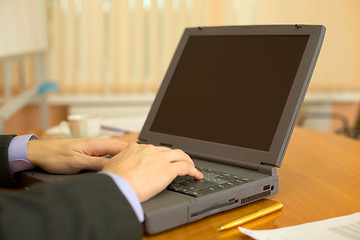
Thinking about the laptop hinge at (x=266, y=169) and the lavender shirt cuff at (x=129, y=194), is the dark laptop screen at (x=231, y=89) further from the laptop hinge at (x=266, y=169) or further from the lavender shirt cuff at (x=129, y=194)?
the lavender shirt cuff at (x=129, y=194)

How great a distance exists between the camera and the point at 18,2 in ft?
7.26

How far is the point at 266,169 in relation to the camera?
30.6 inches

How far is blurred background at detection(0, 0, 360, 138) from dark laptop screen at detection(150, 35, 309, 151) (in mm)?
1983

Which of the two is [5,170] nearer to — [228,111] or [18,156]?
[18,156]

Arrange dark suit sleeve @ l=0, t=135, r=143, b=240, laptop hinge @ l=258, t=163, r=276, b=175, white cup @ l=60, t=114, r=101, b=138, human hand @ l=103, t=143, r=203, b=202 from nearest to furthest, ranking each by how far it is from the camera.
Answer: dark suit sleeve @ l=0, t=135, r=143, b=240, human hand @ l=103, t=143, r=203, b=202, laptop hinge @ l=258, t=163, r=276, b=175, white cup @ l=60, t=114, r=101, b=138

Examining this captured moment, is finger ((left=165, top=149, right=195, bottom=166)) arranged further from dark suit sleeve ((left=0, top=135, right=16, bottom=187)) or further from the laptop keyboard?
dark suit sleeve ((left=0, top=135, right=16, bottom=187))

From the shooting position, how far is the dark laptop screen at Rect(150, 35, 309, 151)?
84cm

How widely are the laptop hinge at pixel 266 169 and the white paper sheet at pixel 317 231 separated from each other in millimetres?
140

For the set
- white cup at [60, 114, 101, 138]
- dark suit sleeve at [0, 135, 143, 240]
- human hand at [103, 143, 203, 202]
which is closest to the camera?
dark suit sleeve at [0, 135, 143, 240]

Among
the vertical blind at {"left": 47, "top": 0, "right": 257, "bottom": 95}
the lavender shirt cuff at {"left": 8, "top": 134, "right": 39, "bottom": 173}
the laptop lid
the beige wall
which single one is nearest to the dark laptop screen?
the laptop lid

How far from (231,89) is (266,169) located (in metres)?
0.23

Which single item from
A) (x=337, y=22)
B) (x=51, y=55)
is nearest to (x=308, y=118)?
(x=337, y=22)

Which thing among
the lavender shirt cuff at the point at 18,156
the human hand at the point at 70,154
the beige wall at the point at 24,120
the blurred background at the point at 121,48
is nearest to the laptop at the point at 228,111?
the human hand at the point at 70,154

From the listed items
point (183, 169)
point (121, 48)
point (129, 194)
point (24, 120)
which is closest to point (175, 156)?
point (183, 169)
